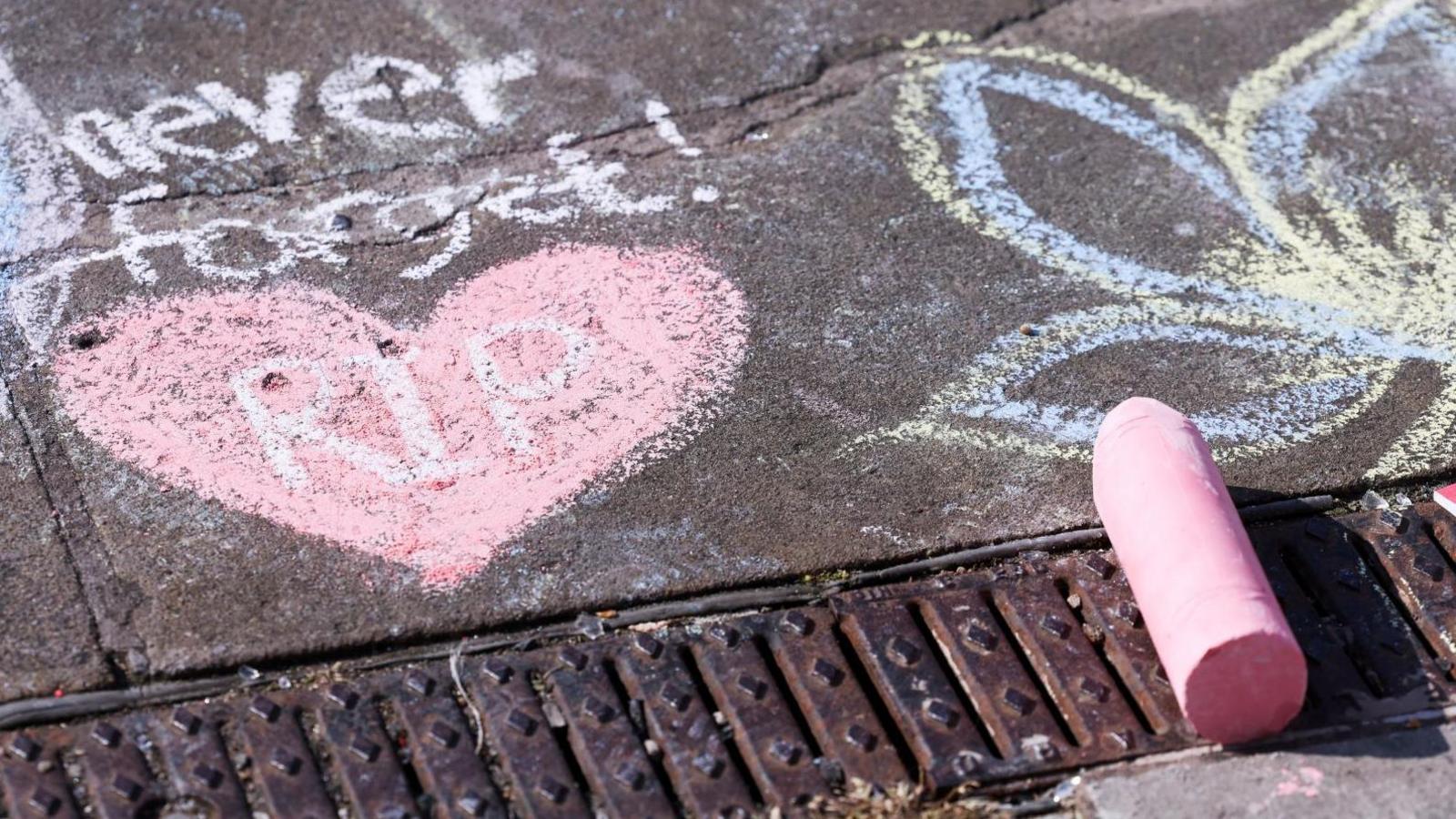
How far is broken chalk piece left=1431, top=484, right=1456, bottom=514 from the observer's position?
304cm

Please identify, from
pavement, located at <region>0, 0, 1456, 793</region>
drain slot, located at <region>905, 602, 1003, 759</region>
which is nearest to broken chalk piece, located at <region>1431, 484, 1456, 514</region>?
pavement, located at <region>0, 0, 1456, 793</region>

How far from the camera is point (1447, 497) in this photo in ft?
10.0

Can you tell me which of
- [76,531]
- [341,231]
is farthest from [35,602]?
[341,231]

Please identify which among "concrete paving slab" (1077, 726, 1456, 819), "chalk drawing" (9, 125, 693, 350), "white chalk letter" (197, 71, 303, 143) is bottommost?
"concrete paving slab" (1077, 726, 1456, 819)

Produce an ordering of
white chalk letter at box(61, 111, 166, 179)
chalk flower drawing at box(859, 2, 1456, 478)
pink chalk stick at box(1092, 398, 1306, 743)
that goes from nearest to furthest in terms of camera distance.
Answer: pink chalk stick at box(1092, 398, 1306, 743), chalk flower drawing at box(859, 2, 1456, 478), white chalk letter at box(61, 111, 166, 179)

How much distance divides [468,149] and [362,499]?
124 centimetres

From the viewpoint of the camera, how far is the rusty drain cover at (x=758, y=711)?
2.47 metres

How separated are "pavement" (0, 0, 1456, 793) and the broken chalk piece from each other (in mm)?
66

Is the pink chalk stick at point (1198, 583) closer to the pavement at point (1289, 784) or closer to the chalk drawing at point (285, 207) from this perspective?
the pavement at point (1289, 784)

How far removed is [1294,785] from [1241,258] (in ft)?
5.10

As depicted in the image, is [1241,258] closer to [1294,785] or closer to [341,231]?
[1294,785]

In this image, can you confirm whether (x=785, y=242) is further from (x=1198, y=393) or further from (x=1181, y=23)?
(x=1181, y=23)

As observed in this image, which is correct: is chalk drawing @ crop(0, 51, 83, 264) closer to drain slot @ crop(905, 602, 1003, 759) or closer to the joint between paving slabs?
the joint between paving slabs

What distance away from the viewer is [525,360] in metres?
3.30
